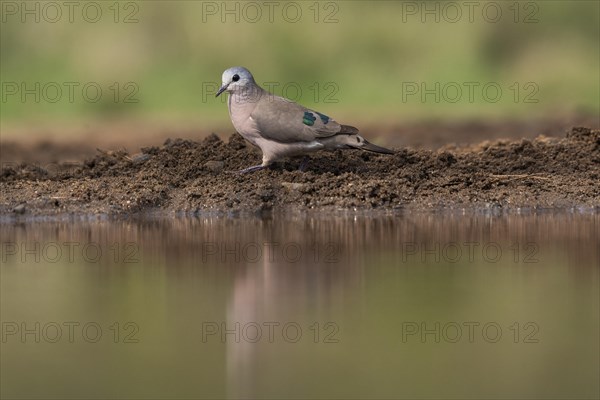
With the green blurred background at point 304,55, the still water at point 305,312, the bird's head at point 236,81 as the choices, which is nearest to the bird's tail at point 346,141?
the bird's head at point 236,81

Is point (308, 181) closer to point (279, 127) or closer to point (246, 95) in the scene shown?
point (279, 127)

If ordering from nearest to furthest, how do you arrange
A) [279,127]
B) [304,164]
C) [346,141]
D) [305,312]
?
[305,312] < [279,127] < [346,141] < [304,164]

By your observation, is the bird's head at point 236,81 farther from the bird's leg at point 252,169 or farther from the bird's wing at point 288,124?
the bird's leg at point 252,169

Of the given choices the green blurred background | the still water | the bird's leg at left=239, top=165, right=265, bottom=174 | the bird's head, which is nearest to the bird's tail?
the bird's leg at left=239, top=165, right=265, bottom=174

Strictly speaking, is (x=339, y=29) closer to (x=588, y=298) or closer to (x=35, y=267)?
(x=35, y=267)

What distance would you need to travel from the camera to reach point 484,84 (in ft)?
75.1

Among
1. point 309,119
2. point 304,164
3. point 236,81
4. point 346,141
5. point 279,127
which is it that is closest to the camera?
point 279,127

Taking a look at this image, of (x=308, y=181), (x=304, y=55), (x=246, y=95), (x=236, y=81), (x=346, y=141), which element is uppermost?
(x=304, y=55)

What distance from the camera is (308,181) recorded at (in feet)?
42.9

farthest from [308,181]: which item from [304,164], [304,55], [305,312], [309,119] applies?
[304,55]

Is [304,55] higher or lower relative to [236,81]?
higher

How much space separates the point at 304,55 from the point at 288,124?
10.9 meters

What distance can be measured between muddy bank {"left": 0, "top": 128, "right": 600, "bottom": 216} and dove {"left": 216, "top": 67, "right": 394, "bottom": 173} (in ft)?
0.90

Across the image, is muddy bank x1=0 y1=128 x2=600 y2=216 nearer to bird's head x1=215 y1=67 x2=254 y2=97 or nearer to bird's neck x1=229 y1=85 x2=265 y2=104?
bird's neck x1=229 y1=85 x2=265 y2=104
